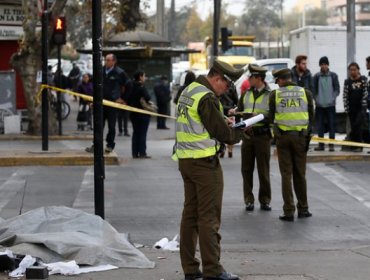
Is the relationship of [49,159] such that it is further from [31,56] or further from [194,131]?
[194,131]

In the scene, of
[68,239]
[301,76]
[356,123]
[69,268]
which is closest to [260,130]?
[68,239]

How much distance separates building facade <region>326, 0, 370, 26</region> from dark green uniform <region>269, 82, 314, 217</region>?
4784cm

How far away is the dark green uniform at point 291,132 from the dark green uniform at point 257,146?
13.0 inches

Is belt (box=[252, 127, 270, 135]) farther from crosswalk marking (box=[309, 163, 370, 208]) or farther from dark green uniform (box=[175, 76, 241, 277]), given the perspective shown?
dark green uniform (box=[175, 76, 241, 277])

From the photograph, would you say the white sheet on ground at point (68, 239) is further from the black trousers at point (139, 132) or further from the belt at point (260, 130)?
the black trousers at point (139, 132)

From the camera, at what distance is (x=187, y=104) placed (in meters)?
7.55

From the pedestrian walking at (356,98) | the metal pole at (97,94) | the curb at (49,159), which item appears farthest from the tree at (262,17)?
the metal pole at (97,94)

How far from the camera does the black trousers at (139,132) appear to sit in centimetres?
1730

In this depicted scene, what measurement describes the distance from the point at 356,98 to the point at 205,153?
403 inches

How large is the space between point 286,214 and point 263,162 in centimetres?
86

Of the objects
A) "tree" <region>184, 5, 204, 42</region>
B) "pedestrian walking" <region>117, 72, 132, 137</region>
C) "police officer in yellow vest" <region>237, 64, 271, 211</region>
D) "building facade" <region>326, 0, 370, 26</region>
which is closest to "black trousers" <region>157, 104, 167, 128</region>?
"pedestrian walking" <region>117, 72, 132, 137</region>

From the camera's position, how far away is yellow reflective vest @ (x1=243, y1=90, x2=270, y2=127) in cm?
1140

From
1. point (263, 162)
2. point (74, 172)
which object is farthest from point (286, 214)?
point (74, 172)

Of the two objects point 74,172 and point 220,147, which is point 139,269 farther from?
point 74,172
